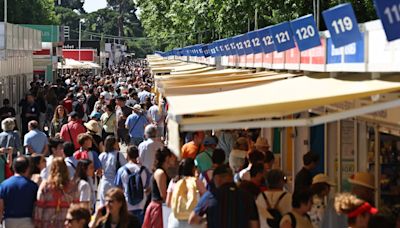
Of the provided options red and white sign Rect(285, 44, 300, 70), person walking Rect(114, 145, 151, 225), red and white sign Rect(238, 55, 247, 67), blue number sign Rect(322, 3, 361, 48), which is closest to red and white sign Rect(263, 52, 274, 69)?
red and white sign Rect(285, 44, 300, 70)

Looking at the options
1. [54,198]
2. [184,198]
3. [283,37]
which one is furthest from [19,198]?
[283,37]

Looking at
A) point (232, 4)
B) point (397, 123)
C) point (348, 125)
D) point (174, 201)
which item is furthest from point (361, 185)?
point (232, 4)

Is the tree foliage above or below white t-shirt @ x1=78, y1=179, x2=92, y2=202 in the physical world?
above

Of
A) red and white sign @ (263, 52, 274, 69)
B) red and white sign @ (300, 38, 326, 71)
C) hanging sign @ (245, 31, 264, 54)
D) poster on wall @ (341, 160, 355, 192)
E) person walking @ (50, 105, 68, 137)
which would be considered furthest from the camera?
person walking @ (50, 105, 68, 137)

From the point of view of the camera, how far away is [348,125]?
15.0m

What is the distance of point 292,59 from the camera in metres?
16.3

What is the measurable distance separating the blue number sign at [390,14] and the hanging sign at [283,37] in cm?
748

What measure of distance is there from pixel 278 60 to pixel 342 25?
7.48 m

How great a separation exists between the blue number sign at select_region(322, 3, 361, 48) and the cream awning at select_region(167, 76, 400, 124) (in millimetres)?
778

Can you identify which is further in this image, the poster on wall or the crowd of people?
the poster on wall

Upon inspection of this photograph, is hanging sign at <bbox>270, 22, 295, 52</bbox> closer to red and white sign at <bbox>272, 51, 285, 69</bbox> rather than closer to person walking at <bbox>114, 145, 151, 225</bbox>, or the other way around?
red and white sign at <bbox>272, 51, 285, 69</bbox>

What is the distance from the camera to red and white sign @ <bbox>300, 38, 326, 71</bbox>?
13231mm

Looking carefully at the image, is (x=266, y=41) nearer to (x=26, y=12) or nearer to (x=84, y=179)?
(x=84, y=179)

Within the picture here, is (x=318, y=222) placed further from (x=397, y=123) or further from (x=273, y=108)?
(x=273, y=108)
